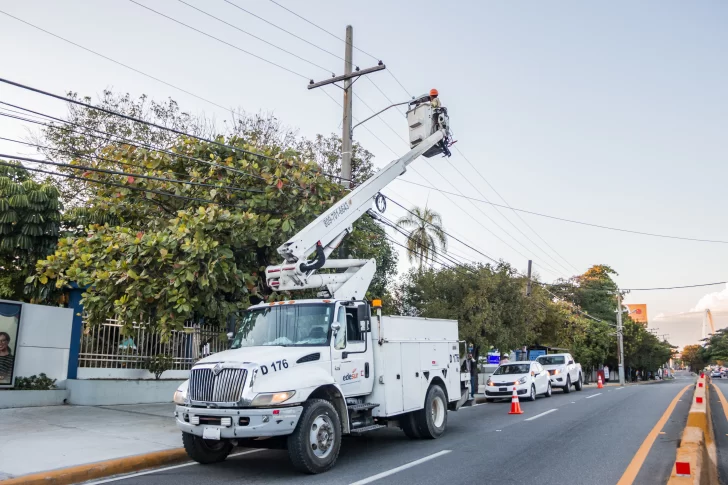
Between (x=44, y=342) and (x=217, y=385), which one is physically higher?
(x=44, y=342)

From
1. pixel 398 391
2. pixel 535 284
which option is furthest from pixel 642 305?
pixel 398 391

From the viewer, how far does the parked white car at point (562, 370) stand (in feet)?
86.2

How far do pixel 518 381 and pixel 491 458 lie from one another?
41.7 feet

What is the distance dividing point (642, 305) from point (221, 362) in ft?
258

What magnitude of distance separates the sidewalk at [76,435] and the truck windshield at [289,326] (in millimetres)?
2326

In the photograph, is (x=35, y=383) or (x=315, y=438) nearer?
(x=315, y=438)

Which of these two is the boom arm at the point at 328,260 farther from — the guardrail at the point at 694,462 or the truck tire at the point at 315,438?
the guardrail at the point at 694,462

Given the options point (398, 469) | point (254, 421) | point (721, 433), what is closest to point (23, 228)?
point (254, 421)

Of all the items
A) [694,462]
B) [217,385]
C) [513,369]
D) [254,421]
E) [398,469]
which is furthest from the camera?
[513,369]

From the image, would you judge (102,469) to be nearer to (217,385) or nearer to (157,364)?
(217,385)

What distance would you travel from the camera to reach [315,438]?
8203mm

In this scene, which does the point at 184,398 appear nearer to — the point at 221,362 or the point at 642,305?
the point at 221,362

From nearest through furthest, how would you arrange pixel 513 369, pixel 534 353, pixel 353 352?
pixel 353 352 < pixel 513 369 < pixel 534 353

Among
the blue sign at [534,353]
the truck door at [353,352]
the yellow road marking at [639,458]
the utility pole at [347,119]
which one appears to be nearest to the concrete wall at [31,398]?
the utility pole at [347,119]
